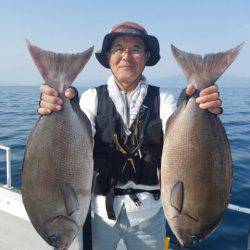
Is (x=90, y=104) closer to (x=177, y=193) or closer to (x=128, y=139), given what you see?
(x=128, y=139)

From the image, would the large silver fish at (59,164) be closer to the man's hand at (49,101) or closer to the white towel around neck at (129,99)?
the man's hand at (49,101)

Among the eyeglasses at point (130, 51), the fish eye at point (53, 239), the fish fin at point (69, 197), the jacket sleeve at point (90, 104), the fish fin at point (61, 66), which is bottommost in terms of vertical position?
the fish eye at point (53, 239)

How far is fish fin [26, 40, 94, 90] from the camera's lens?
2943mm

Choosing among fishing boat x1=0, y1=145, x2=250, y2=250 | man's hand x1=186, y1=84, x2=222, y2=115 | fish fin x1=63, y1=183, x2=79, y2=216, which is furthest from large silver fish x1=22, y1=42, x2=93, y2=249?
fishing boat x1=0, y1=145, x2=250, y2=250

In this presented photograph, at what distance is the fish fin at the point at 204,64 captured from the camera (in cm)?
285

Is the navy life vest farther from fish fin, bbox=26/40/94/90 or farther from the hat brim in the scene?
fish fin, bbox=26/40/94/90

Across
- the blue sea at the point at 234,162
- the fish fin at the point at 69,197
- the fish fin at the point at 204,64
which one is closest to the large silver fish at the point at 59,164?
the fish fin at the point at 69,197

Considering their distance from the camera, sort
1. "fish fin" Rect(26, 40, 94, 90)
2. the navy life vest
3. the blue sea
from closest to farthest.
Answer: "fish fin" Rect(26, 40, 94, 90) → the navy life vest → the blue sea

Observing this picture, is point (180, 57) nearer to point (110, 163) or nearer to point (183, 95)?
point (183, 95)

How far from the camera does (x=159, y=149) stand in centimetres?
365

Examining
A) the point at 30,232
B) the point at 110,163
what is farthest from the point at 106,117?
the point at 30,232

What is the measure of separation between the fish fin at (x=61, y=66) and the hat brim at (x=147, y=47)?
687 millimetres

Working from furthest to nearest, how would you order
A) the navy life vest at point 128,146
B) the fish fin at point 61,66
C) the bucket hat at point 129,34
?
the navy life vest at point 128,146 < the bucket hat at point 129,34 < the fish fin at point 61,66

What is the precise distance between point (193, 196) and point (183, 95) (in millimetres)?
809
